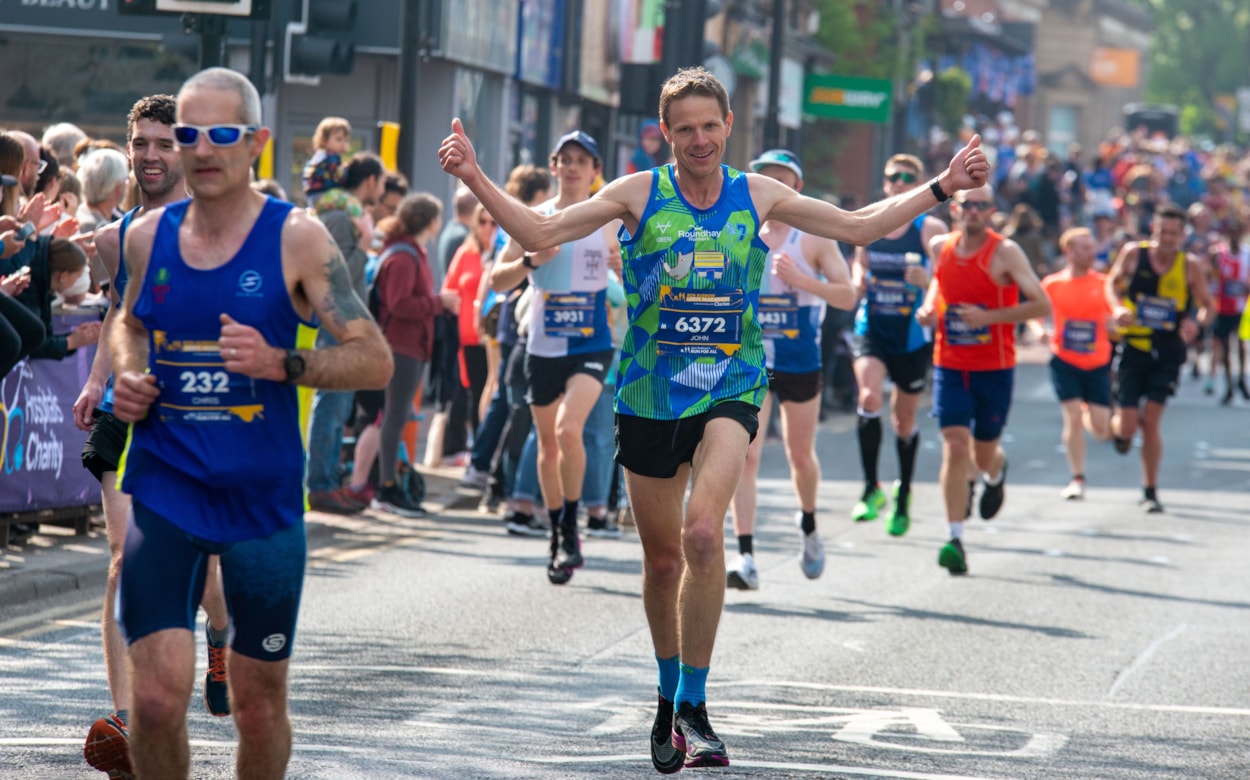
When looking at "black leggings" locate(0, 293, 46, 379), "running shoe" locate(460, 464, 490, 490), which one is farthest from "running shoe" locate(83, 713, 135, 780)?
"running shoe" locate(460, 464, 490, 490)

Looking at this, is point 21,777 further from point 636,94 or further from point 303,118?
point 303,118

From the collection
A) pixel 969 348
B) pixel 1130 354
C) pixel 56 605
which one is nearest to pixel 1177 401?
pixel 1130 354

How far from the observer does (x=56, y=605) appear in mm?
9539

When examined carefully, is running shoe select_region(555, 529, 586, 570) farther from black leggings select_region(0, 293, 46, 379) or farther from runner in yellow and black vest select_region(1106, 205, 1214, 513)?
runner in yellow and black vest select_region(1106, 205, 1214, 513)

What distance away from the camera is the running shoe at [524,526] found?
1280cm

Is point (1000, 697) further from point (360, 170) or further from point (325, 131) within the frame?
point (325, 131)

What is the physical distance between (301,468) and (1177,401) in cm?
2398

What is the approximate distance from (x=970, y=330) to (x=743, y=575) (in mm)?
2350

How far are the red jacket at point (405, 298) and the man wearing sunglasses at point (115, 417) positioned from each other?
6455mm

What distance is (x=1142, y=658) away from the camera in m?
9.45

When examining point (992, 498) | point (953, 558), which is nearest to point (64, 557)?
point (953, 558)

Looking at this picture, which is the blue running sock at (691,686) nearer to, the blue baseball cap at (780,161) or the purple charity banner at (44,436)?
the blue baseball cap at (780,161)

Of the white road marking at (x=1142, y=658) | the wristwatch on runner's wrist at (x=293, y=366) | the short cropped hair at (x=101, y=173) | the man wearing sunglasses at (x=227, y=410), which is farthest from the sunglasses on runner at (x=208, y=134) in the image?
the short cropped hair at (x=101, y=173)

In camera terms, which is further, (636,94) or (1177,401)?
(1177,401)
